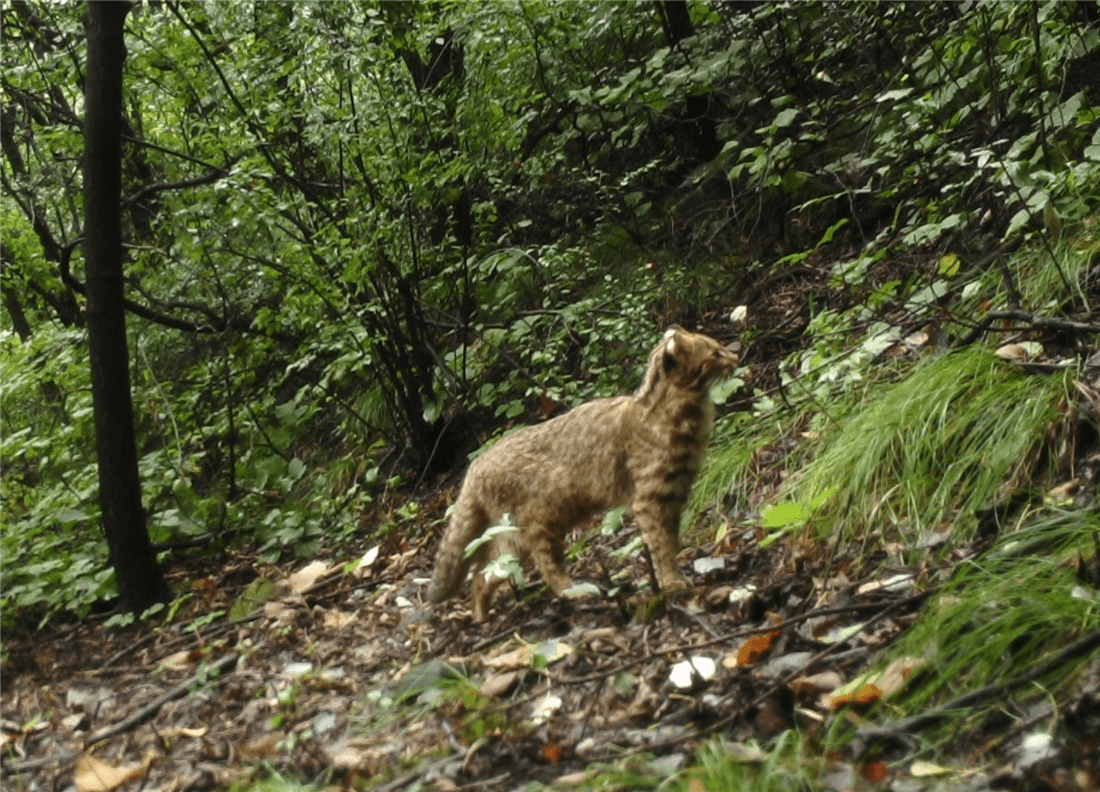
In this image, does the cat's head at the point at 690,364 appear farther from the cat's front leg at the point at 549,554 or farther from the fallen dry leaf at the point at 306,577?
the fallen dry leaf at the point at 306,577

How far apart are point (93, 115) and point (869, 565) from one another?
17.9ft

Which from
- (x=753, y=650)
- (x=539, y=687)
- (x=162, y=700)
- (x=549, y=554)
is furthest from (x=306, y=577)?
(x=753, y=650)

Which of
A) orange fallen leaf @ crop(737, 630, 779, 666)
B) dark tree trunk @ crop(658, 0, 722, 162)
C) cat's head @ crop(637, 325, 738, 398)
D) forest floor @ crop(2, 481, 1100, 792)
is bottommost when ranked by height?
forest floor @ crop(2, 481, 1100, 792)

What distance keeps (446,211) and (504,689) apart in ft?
18.6

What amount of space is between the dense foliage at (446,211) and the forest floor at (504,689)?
1434mm

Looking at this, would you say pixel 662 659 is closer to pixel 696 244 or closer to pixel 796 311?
pixel 796 311

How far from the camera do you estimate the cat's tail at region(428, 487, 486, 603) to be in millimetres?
6285

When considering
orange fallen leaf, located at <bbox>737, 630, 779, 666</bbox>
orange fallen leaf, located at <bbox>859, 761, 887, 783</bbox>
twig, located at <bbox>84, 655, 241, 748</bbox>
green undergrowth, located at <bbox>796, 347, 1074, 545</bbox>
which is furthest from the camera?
twig, located at <bbox>84, 655, 241, 748</bbox>

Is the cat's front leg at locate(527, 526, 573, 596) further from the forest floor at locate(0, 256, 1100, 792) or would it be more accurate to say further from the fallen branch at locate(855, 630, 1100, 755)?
the fallen branch at locate(855, 630, 1100, 755)

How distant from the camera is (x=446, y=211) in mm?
9781

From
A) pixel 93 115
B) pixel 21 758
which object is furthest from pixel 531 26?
pixel 21 758

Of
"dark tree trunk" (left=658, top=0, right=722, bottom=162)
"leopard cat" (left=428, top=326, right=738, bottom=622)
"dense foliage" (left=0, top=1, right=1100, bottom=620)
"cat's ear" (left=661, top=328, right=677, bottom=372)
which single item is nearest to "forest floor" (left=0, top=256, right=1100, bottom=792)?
"leopard cat" (left=428, top=326, right=738, bottom=622)

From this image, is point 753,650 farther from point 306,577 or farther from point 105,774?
point 306,577

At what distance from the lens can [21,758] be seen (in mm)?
6102
